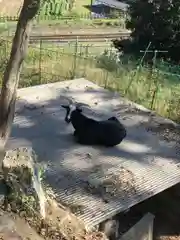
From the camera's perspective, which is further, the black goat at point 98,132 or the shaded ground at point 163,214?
the black goat at point 98,132

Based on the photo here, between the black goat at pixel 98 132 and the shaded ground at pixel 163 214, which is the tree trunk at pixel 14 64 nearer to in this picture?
the black goat at pixel 98 132

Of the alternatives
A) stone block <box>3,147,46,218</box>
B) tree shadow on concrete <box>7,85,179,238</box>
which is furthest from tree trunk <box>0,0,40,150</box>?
tree shadow on concrete <box>7,85,179,238</box>

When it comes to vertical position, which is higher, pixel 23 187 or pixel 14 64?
pixel 14 64

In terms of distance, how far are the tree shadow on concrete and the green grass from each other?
2022mm

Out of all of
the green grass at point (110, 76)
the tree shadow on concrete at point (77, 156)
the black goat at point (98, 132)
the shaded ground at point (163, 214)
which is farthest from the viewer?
the green grass at point (110, 76)

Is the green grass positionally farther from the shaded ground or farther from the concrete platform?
the shaded ground

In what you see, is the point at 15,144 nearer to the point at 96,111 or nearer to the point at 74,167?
the point at 74,167

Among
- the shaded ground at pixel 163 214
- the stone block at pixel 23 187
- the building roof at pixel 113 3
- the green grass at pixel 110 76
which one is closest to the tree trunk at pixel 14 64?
the stone block at pixel 23 187

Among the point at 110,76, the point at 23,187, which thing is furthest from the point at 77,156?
the point at 110,76

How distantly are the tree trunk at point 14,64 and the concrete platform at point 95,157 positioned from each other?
1407 mm

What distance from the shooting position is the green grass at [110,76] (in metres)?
12.8

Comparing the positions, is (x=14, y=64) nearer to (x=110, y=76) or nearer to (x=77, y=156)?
(x=77, y=156)

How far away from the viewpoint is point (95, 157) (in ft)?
29.1

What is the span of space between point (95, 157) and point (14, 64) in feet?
9.33
